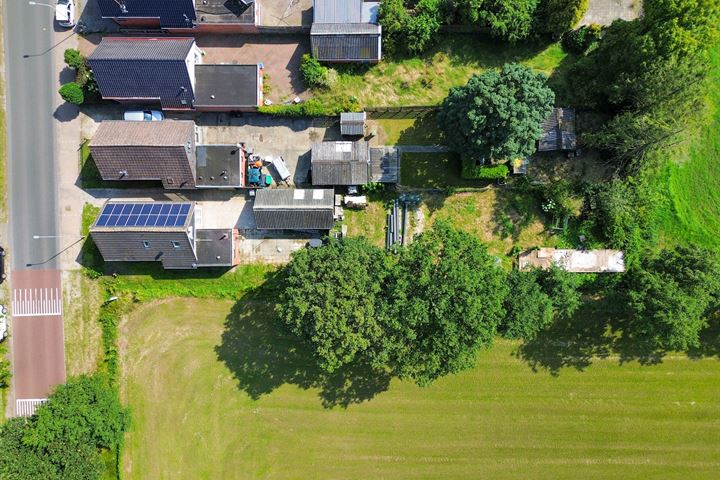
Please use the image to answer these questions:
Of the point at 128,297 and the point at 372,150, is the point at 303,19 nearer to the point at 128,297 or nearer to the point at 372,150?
the point at 372,150

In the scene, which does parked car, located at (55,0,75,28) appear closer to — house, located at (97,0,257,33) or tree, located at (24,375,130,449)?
house, located at (97,0,257,33)

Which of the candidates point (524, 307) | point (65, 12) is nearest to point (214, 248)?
point (65, 12)

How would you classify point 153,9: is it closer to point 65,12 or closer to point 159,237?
point 65,12

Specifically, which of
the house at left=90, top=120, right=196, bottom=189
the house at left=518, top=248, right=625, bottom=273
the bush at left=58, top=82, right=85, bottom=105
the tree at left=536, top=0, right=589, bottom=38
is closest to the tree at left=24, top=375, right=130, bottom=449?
the house at left=90, top=120, right=196, bottom=189

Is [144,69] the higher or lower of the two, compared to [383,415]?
higher

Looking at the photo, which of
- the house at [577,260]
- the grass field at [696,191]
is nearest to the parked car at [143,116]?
the house at [577,260]
